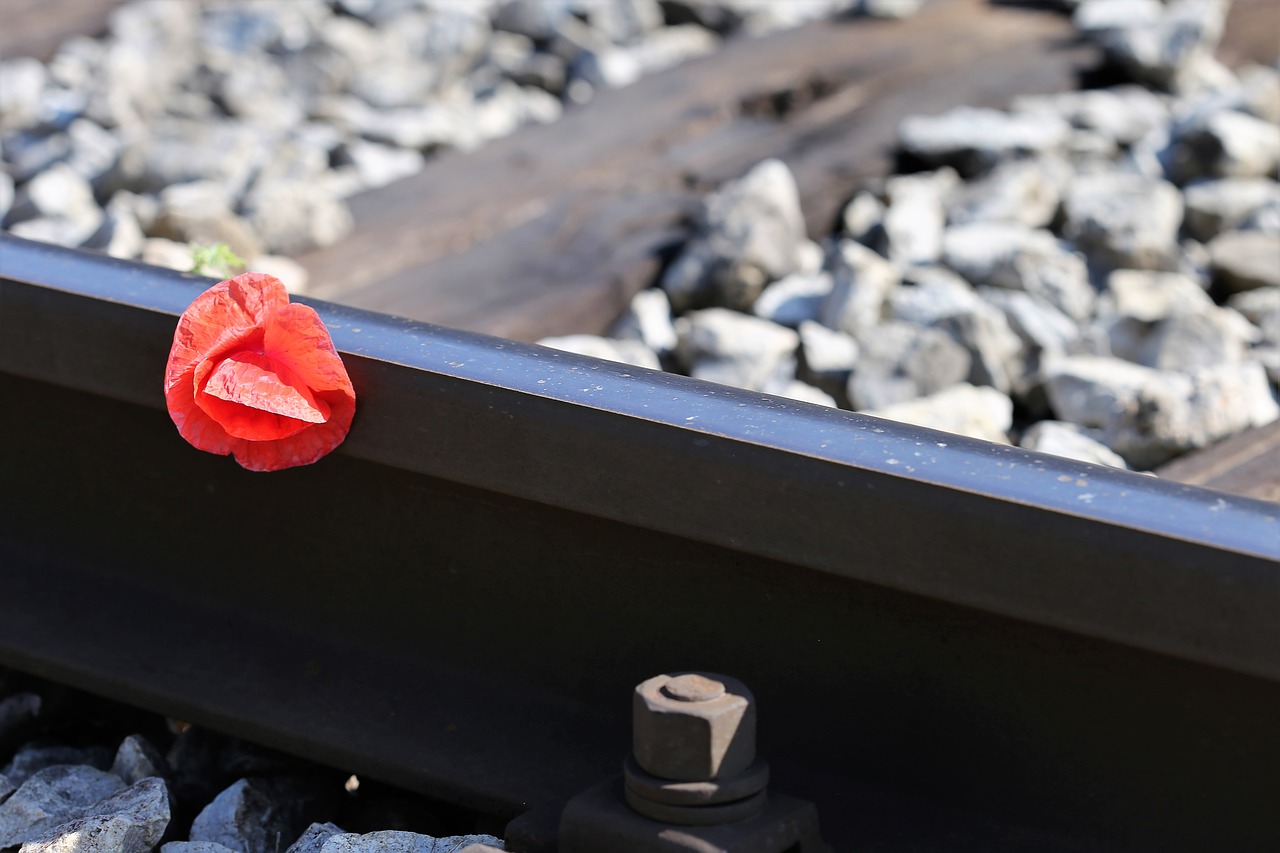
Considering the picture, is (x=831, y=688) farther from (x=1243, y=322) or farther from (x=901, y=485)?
(x=1243, y=322)

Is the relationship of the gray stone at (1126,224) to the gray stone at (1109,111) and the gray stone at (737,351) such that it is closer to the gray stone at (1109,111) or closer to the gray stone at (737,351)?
the gray stone at (1109,111)

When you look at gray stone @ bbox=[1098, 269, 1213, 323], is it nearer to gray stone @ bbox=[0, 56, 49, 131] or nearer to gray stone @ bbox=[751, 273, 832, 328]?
gray stone @ bbox=[751, 273, 832, 328]

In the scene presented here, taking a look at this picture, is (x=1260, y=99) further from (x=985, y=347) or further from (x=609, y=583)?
(x=609, y=583)

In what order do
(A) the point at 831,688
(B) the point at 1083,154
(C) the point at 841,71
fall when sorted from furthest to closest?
(C) the point at 841,71 < (B) the point at 1083,154 < (A) the point at 831,688

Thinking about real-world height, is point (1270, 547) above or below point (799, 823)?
above

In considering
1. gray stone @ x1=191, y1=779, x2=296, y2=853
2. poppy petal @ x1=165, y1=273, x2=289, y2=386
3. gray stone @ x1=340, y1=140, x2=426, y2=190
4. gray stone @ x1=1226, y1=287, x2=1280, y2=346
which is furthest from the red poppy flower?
gray stone @ x1=340, y1=140, x2=426, y2=190

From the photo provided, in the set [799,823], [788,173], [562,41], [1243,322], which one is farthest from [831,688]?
[562,41]

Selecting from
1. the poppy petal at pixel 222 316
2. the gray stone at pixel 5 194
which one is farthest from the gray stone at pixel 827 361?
the gray stone at pixel 5 194
